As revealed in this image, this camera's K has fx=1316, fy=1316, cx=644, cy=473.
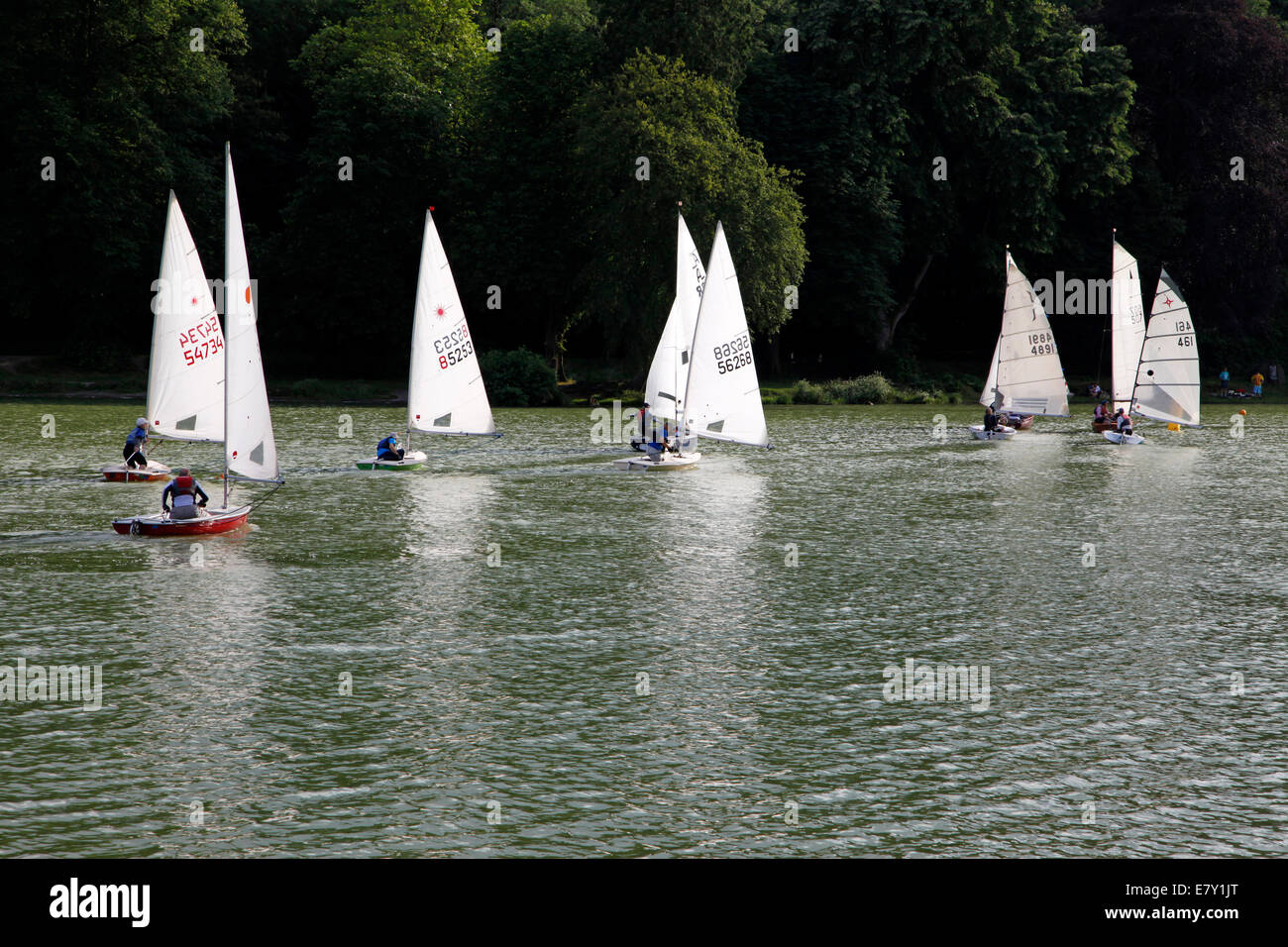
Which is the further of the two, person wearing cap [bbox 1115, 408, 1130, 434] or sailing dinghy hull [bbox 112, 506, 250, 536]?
person wearing cap [bbox 1115, 408, 1130, 434]

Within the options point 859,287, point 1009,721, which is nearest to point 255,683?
point 1009,721

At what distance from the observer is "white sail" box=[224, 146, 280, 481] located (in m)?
26.9

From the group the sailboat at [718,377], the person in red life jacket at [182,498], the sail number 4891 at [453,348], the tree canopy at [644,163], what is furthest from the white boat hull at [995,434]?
the person in red life jacket at [182,498]

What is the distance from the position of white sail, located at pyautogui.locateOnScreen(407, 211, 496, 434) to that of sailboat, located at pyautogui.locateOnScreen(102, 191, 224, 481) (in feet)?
30.4

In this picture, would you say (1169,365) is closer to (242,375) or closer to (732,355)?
(732,355)

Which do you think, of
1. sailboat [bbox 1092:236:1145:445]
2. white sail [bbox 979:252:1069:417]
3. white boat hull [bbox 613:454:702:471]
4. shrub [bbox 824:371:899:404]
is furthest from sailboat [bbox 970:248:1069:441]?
white boat hull [bbox 613:454:702:471]

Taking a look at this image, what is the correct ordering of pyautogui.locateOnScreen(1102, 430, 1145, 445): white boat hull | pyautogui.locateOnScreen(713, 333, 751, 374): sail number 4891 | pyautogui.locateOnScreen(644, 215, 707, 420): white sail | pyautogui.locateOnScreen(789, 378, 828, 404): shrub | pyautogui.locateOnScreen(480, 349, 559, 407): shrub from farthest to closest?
1. pyautogui.locateOnScreen(789, 378, 828, 404): shrub
2. pyautogui.locateOnScreen(480, 349, 559, 407): shrub
3. pyautogui.locateOnScreen(1102, 430, 1145, 445): white boat hull
4. pyautogui.locateOnScreen(644, 215, 707, 420): white sail
5. pyautogui.locateOnScreen(713, 333, 751, 374): sail number 4891

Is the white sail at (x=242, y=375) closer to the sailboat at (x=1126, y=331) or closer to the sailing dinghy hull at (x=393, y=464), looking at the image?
the sailing dinghy hull at (x=393, y=464)

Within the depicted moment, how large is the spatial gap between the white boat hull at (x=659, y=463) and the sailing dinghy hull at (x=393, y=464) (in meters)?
6.46

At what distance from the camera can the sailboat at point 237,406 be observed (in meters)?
27.0

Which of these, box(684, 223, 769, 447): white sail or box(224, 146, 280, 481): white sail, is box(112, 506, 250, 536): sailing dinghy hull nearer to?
box(224, 146, 280, 481): white sail

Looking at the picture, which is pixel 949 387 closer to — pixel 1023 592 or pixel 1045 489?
pixel 1045 489

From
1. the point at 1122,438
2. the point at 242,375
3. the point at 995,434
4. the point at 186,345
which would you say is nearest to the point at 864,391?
the point at 995,434

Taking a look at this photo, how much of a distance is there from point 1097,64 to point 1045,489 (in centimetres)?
5339
